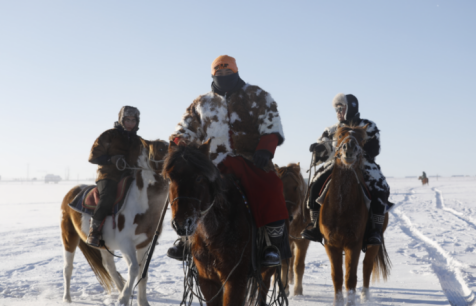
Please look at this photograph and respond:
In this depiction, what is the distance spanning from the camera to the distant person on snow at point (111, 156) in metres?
5.46

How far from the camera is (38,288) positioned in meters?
6.14

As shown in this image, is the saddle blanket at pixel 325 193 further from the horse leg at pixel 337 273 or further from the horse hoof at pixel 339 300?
the horse hoof at pixel 339 300

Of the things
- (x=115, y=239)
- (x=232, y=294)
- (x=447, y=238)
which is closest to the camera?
(x=232, y=294)

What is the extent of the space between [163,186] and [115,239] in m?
1.04

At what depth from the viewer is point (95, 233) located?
5426 mm

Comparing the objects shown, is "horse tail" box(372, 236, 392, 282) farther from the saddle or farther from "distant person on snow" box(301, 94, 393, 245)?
the saddle

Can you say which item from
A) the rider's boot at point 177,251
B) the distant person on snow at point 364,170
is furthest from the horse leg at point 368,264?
the rider's boot at point 177,251

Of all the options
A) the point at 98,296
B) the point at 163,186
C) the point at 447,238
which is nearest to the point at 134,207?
the point at 163,186

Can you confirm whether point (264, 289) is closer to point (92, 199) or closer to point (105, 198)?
point (105, 198)

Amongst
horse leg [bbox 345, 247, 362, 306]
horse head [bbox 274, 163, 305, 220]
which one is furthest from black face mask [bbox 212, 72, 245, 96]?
horse head [bbox 274, 163, 305, 220]

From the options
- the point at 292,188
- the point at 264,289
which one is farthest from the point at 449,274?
the point at 264,289

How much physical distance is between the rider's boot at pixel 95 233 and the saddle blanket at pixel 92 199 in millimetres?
242

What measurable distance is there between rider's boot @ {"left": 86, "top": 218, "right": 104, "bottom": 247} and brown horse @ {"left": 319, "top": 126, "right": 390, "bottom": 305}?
10.7 ft

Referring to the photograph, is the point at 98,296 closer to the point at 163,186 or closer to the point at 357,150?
the point at 163,186
